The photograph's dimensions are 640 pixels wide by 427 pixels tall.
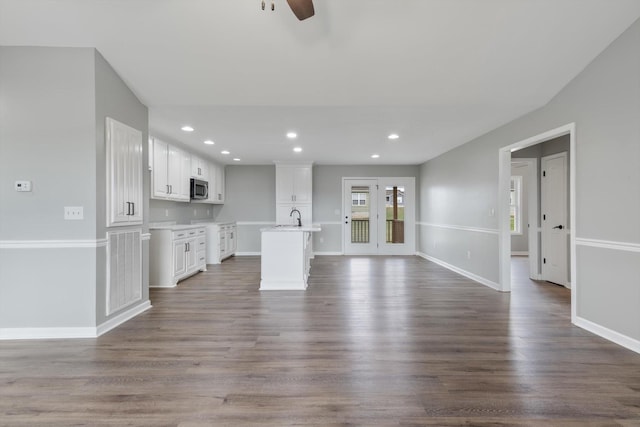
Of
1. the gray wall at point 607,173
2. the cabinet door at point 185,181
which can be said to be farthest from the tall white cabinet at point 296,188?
the gray wall at point 607,173

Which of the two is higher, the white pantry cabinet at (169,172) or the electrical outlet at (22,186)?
the white pantry cabinet at (169,172)

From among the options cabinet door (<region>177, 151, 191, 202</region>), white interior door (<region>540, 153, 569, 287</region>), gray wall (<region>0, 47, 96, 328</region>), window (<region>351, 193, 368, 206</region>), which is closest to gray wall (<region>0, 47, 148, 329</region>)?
gray wall (<region>0, 47, 96, 328</region>)

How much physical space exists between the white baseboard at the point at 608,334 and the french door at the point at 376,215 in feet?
16.6

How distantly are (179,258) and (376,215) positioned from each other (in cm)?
506

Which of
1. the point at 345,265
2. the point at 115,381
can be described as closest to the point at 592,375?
the point at 115,381

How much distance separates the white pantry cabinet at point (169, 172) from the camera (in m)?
4.89

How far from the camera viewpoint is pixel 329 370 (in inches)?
86.1

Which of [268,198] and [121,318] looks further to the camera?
[268,198]

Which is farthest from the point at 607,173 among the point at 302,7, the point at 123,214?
the point at 123,214

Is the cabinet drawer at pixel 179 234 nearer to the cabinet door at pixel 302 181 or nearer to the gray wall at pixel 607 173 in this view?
the cabinet door at pixel 302 181

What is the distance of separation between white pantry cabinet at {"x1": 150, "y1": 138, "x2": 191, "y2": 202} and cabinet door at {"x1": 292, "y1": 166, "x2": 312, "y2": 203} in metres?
2.56

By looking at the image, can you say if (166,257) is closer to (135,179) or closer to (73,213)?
(135,179)

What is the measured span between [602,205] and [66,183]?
5134mm

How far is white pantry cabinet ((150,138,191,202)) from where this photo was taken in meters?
4.89
